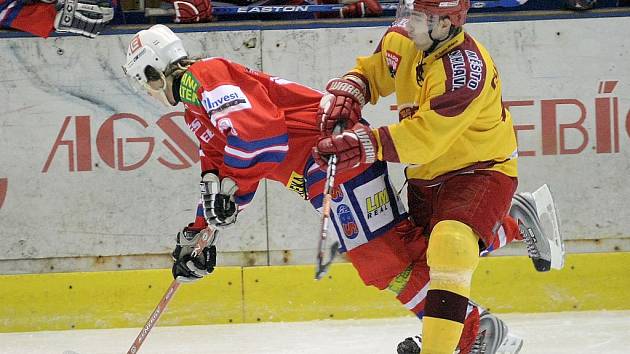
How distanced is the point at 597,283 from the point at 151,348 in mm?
1877

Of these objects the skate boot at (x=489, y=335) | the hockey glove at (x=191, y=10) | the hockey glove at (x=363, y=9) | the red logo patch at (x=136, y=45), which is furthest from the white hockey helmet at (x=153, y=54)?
the hockey glove at (x=363, y=9)

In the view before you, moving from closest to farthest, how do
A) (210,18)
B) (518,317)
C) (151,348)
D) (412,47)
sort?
(412,47) < (151,348) < (518,317) < (210,18)

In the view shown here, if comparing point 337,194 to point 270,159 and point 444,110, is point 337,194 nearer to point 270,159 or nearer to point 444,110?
point 270,159

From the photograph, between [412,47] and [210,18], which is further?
[210,18]

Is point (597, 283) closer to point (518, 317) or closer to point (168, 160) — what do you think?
point (518, 317)

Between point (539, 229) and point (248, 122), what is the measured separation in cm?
115

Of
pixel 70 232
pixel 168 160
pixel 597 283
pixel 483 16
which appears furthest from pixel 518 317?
pixel 70 232

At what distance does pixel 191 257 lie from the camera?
3783mm

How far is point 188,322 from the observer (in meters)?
4.92

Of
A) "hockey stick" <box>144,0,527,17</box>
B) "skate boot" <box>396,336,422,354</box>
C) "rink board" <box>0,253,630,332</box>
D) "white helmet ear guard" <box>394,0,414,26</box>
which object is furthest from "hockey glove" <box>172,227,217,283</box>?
"hockey stick" <box>144,0,527,17</box>

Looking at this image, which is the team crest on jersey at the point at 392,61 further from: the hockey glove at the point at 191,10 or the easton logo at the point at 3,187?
the easton logo at the point at 3,187

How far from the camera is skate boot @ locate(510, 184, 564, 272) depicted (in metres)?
3.94

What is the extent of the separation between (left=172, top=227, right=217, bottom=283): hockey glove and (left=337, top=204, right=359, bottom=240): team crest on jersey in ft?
1.48

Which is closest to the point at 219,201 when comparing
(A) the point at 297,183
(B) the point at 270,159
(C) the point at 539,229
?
(B) the point at 270,159
